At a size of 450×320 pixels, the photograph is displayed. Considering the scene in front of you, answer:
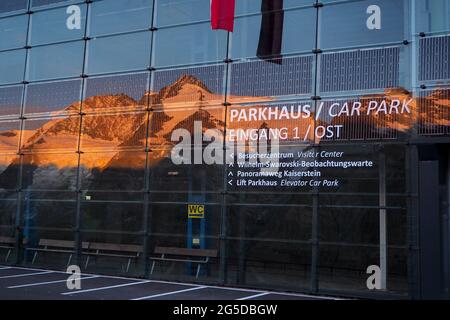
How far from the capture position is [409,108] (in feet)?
37.3

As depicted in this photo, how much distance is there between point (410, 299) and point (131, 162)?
7057mm

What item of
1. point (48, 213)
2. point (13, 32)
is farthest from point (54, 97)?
point (48, 213)

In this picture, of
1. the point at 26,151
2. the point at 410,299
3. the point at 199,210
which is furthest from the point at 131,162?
the point at 410,299

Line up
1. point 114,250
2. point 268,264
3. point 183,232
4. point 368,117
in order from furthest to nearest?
point 114,250 → point 183,232 → point 268,264 → point 368,117

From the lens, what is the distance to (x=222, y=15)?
13.4 m

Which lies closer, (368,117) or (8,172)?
(368,117)

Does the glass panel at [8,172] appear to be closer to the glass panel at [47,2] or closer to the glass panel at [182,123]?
the glass panel at [47,2]

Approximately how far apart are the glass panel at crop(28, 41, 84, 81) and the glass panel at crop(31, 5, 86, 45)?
0.23 m

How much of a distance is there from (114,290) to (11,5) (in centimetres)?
976

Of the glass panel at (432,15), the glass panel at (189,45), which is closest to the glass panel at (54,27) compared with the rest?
the glass panel at (189,45)

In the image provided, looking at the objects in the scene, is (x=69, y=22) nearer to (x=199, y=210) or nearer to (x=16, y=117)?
(x=16, y=117)

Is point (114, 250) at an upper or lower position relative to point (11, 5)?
lower

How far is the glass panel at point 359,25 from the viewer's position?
38.5 ft

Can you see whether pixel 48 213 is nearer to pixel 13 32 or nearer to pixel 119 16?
pixel 119 16
